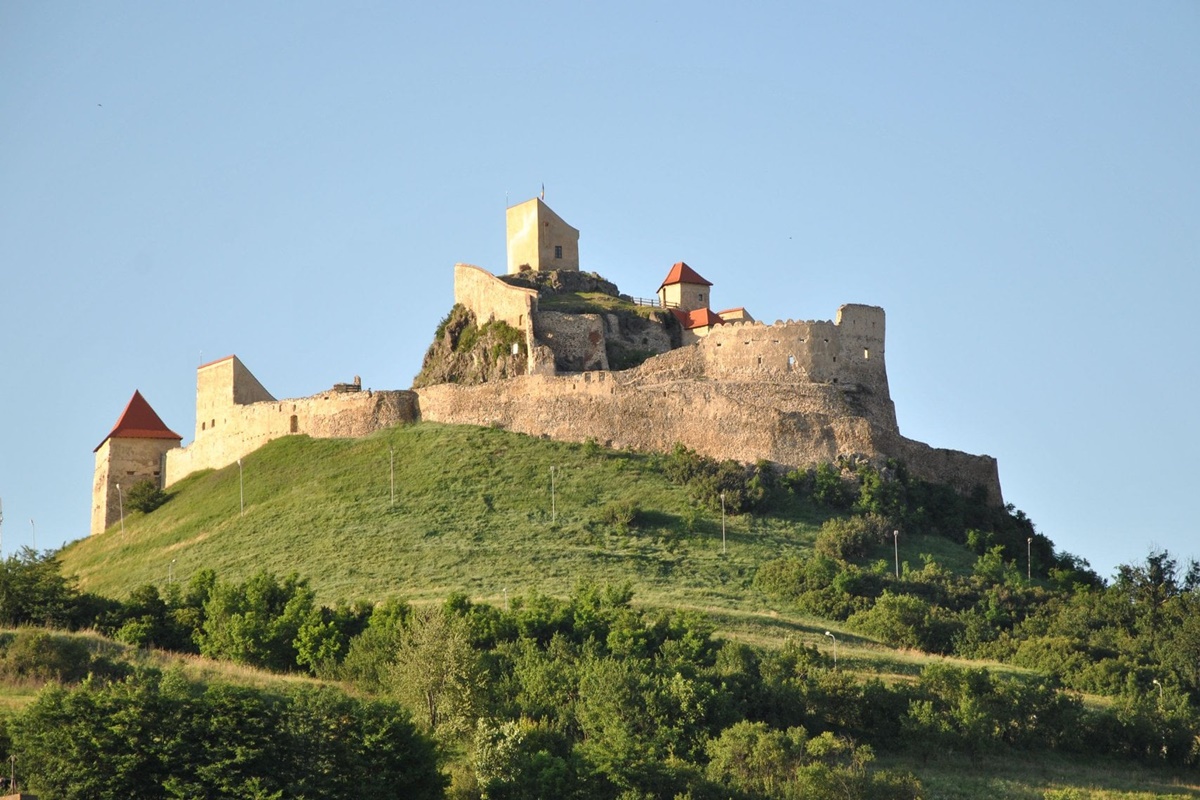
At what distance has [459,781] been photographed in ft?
131

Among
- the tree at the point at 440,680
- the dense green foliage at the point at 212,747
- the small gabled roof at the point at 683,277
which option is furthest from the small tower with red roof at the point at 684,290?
the dense green foliage at the point at 212,747

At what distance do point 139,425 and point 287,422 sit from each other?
7.61 metres

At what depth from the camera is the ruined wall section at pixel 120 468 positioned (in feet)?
236

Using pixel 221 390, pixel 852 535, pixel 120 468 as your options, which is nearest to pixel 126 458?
pixel 120 468

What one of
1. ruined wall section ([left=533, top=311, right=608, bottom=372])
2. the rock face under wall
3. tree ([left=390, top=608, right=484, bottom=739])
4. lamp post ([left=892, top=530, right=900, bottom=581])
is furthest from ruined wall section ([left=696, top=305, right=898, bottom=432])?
tree ([left=390, top=608, right=484, bottom=739])

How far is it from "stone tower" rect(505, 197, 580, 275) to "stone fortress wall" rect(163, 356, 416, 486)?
9.11 metres

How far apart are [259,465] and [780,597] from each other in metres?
21.6

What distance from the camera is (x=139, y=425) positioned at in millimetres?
74688

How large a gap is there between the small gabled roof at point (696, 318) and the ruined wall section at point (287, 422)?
10788mm

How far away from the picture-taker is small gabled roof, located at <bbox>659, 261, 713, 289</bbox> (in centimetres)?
7688

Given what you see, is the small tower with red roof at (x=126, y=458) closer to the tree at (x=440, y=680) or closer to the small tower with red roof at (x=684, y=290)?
the small tower with red roof at (x=684, y=290)

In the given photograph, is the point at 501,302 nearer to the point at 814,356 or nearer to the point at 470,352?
the point at 470,352

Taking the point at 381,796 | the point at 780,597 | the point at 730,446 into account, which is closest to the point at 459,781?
the point at 381,796

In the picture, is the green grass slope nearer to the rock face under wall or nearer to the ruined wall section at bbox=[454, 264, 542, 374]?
the rock face under wall
